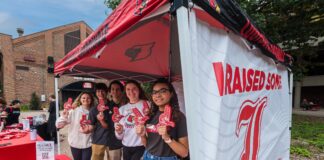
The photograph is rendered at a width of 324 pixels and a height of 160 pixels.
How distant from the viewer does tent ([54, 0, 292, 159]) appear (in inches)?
58.7

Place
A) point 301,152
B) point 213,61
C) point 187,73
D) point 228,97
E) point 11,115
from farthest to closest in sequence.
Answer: point 11,115
point 301,152
point 228,97
point 213,61
point 187,73

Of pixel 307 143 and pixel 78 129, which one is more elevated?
pixel 78 129

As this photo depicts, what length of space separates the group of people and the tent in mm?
411

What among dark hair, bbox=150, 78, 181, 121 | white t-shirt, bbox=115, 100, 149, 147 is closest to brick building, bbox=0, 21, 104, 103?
white t-shirt, bbox=115, 100, 149, 147

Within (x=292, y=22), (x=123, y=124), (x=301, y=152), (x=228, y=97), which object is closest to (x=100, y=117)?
(x=123, y=124)

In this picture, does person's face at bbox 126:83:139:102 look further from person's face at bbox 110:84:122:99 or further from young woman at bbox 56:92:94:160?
young woman at bbox 56:92:94:160

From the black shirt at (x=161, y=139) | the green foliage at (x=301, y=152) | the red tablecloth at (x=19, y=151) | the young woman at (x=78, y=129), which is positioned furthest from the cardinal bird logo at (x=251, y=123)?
the green foliage at (x=301, y=152)

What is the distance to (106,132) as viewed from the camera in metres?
3.43

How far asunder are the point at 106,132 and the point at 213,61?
220 cm

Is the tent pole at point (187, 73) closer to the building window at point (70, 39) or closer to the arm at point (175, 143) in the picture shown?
the arm at point (175, 143)

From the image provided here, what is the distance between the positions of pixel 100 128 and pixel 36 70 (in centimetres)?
2462

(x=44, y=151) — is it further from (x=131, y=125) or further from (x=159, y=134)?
(x=159, y=134)

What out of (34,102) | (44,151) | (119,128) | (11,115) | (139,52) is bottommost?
(34,102)

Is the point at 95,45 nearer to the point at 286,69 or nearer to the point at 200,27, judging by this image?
the point at 200,27
